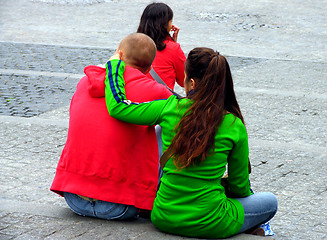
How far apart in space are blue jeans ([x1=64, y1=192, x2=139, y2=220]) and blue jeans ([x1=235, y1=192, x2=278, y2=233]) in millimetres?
690

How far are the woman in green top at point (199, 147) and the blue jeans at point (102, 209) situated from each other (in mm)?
231

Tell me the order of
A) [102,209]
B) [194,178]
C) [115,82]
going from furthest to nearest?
[102,209], [115,82], [194,178]

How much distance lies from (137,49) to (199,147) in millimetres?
847

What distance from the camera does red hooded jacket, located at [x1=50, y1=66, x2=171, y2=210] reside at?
11.9ft

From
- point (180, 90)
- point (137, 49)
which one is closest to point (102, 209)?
point (137, 49)

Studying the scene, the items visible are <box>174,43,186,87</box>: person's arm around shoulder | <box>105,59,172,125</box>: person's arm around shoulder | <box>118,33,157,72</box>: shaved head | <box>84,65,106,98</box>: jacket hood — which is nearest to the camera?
<box>105,59,172,125</box>: person's arm around shoulder

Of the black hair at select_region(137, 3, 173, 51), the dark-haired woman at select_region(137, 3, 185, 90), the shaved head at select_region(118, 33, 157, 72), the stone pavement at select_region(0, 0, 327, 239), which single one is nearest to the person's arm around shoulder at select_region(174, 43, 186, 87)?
the dark-haired woman at select_region(137, 3, 185, 90)

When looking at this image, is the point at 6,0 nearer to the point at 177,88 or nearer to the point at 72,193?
the point at 177,88

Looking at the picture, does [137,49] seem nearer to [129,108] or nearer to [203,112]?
[129,108]

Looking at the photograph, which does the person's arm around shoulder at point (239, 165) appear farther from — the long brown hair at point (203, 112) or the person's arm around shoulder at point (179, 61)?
the person's arm around shoulder at point (179, 61)

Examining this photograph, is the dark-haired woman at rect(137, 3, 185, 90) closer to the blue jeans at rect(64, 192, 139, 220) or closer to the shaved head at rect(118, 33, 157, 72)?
the shaved head at rect(118, 33, 157, 72)

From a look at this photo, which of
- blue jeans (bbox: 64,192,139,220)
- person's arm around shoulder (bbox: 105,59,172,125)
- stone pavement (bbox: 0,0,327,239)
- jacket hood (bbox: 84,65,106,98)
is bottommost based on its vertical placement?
stone pavement (bbox: 0,0,327,239)

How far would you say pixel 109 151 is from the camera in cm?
362

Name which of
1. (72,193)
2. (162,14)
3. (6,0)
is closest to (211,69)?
(72,193)
